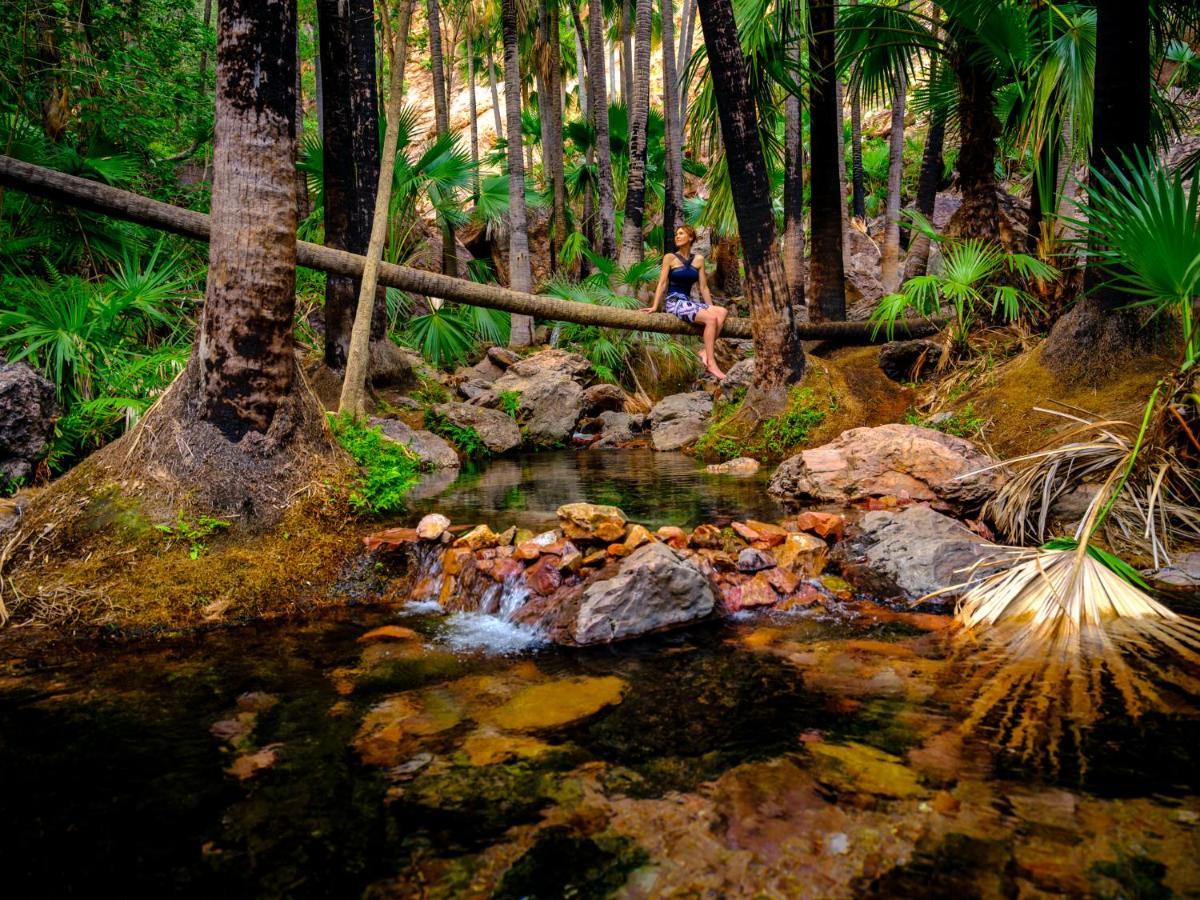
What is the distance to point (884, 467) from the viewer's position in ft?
17.9

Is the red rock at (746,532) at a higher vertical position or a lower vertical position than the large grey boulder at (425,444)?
lower

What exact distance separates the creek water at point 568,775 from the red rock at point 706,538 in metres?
1.02

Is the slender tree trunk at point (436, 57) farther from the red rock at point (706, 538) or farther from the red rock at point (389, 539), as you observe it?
the red rock at point (706, 538)

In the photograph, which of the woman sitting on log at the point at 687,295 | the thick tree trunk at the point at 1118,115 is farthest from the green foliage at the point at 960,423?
the woman sitting on log at the point at 687,295

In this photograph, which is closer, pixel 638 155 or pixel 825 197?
pixel 825 197

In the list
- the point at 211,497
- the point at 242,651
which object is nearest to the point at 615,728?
the point at 242,651

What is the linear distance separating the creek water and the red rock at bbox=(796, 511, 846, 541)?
45.4 inches

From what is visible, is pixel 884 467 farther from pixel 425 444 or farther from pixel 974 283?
pixel 425 444

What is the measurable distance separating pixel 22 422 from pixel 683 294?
22.1 ft

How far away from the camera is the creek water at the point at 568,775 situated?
1.66 metres

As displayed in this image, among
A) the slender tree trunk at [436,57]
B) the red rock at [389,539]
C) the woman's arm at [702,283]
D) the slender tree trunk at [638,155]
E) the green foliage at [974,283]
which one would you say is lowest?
the red rock at [389,539]

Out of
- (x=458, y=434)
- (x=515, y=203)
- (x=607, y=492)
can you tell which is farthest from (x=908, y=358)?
(x=515, y=203)

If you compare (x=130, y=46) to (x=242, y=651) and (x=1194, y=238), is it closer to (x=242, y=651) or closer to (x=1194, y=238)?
(x=242, y=651)

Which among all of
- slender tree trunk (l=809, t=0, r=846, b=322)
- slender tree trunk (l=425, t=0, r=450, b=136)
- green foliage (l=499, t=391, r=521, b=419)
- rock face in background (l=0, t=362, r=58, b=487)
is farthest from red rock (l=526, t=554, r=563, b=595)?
slender tree trunk (l=425, t=0, r=450, b=136)
